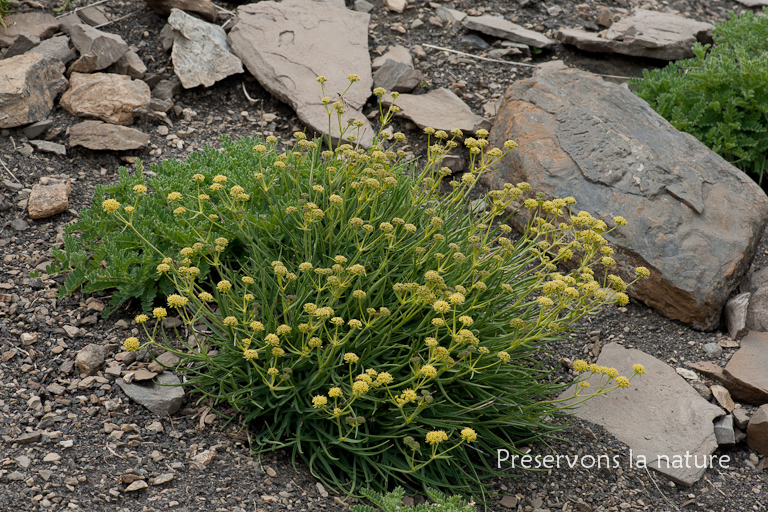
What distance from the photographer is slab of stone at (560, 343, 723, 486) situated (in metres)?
3.79

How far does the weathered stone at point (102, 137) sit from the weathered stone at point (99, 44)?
2.53ft

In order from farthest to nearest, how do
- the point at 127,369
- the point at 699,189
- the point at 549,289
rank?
1. the point at 699,189
2. the point at 127,369
3. the point at 549,289

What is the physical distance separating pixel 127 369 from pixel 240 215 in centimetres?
103

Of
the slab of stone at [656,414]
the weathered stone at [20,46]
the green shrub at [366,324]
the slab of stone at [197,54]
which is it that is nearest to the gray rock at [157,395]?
the green shrub at [366,324]

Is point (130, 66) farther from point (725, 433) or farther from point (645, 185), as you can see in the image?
point (725, 433)

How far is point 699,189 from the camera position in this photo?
4.80 metres

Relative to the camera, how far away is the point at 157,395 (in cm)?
340

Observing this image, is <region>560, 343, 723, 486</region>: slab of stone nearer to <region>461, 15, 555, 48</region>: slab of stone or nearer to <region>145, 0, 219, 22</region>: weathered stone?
<region>461, 15, 555, 48</region>: slab of stone

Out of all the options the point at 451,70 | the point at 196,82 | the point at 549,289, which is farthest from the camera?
the point at 451,70

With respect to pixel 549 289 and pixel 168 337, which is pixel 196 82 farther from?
pixel 549 289

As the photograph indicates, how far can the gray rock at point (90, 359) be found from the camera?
3.48 metres

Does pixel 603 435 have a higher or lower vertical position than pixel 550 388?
lower

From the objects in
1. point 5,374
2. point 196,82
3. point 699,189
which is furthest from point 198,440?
point 699,189

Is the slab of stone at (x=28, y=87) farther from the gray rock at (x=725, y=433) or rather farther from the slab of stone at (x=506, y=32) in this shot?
the gray rock at (x=725, y=433)
